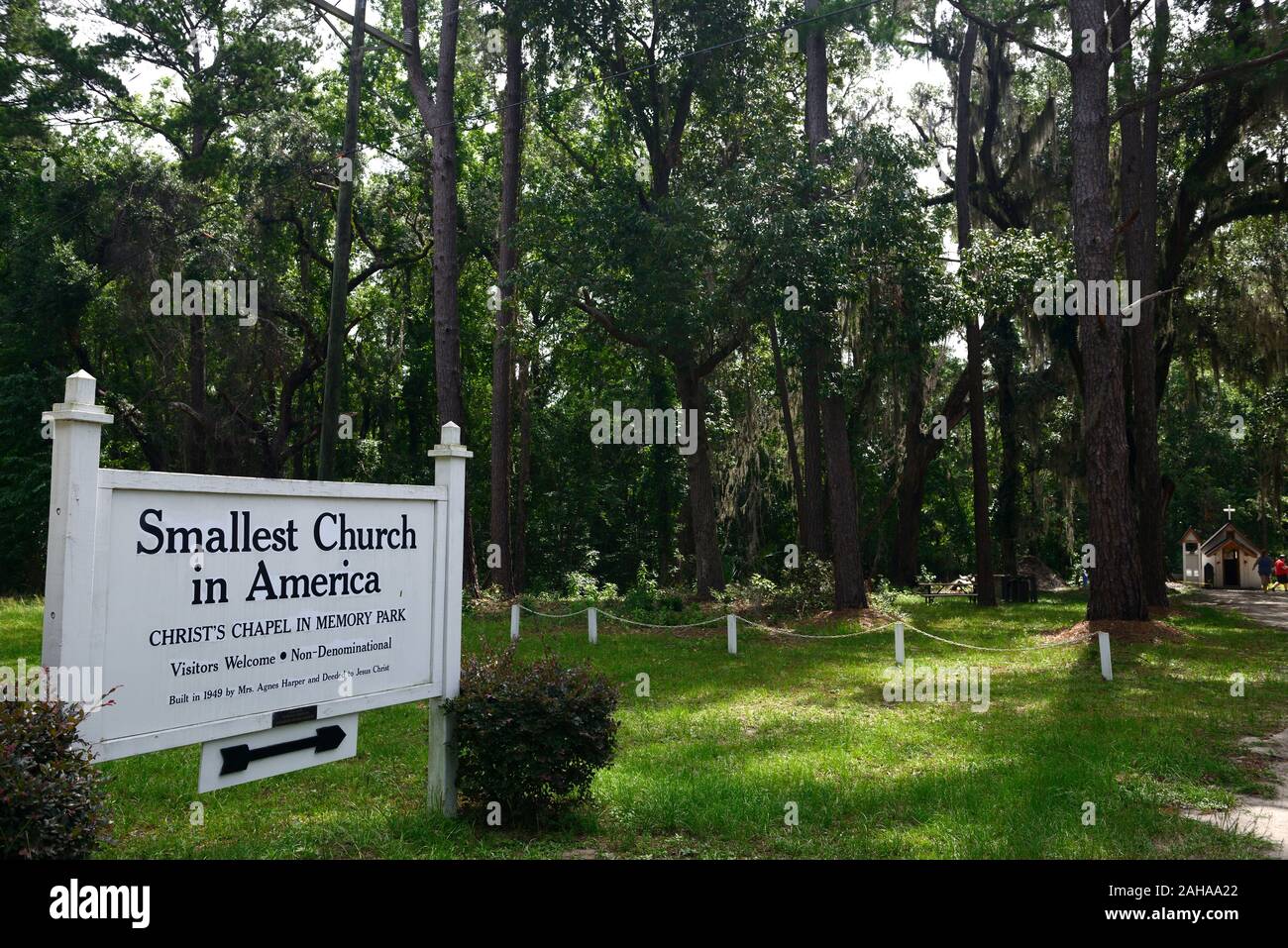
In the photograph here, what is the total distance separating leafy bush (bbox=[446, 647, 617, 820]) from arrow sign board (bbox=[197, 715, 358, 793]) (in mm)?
762

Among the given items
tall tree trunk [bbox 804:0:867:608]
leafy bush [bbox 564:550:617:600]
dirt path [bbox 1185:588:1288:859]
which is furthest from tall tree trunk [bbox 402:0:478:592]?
dirt path [bbox 1185:588:1288:859]

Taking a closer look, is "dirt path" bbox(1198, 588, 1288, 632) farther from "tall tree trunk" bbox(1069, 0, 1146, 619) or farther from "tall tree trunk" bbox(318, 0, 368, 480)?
"tall tree trunk" bbox(318, 0, 368, 480)

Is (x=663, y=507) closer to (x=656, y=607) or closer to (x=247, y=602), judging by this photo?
(x=656, y=607)

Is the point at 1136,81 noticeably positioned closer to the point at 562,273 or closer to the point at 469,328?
the point at 562,273

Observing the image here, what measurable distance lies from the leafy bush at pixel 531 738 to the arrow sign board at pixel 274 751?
2.50ft

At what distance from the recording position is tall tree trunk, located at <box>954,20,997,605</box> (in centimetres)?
2212

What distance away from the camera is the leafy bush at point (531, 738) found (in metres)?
6.09

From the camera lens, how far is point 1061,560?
4266 centimetres

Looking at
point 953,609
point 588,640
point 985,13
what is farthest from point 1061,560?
point 588,640

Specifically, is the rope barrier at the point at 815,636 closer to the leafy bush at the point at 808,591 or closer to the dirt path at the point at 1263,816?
the leafy bush at the point at 808,591

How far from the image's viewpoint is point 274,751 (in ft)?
17.8

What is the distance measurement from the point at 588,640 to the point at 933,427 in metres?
12.5

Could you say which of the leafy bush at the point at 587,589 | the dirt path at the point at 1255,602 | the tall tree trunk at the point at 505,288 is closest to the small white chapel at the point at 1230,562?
the dirt path at the point at 1255,602

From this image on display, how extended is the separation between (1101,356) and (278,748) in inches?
555
